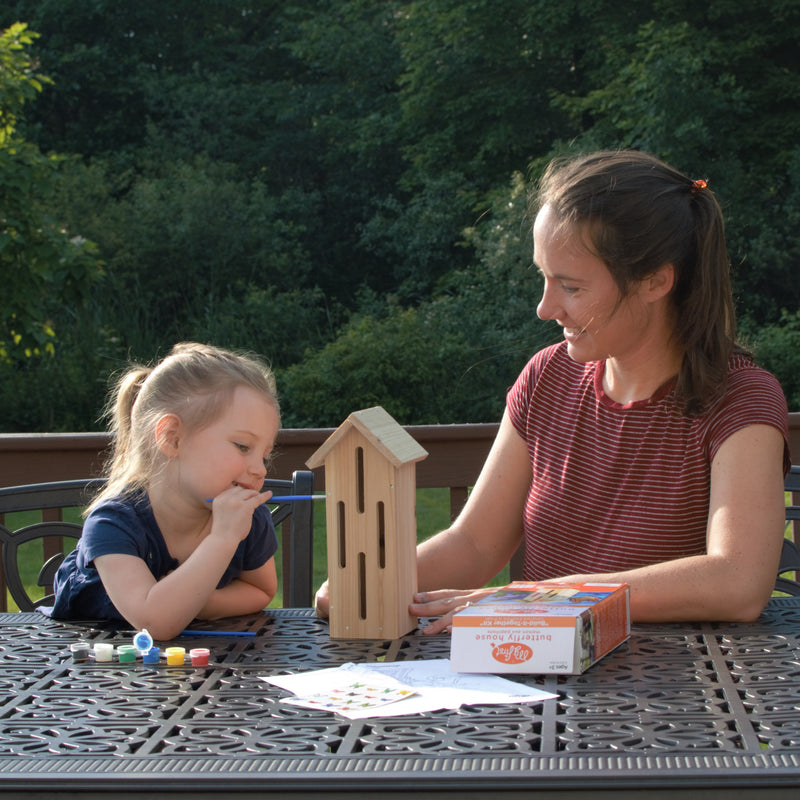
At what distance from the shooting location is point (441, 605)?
5.03 ft

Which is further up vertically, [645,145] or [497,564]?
[645,145]

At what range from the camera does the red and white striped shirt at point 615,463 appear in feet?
5.76

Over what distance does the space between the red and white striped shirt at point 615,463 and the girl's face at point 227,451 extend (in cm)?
54

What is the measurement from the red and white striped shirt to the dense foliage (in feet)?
16.2

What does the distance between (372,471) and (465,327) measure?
8.20m

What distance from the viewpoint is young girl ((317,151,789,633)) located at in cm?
172

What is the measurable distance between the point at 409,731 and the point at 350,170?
569 inches

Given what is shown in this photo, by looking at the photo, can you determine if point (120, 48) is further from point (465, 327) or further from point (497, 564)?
point (497, 564)

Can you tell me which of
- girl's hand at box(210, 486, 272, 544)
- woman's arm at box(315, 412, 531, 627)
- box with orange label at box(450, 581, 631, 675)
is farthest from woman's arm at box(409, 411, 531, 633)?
box with orange label at box(450, 581, 631, 675)

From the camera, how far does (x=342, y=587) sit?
150 centimetres

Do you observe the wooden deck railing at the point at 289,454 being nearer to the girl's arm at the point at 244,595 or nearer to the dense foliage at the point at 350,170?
the girl's arm at the point at 244,595

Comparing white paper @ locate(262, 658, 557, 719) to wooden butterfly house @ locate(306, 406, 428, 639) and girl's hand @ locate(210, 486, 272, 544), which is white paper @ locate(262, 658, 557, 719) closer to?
wooden butterfly house @ locate(306, 406, 428, 639)

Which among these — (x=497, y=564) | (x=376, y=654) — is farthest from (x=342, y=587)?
(x=497, y=564)

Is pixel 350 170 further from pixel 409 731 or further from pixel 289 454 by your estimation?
pixel 409 731
